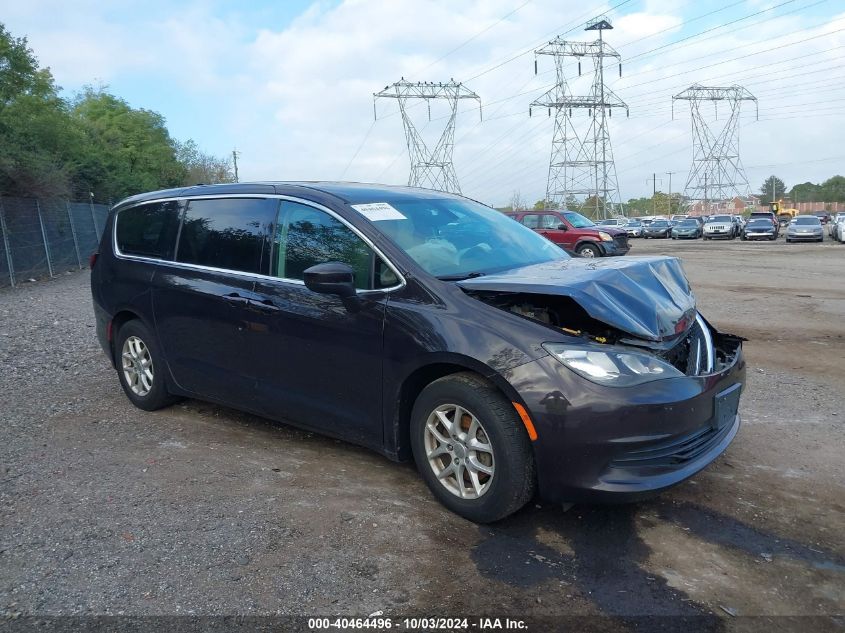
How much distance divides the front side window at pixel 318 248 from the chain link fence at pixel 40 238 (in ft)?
44.8

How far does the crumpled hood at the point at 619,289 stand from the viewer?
3457 millimetres

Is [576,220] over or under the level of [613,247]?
over

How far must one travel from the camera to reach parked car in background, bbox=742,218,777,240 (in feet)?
126

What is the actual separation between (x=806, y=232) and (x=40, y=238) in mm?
33719

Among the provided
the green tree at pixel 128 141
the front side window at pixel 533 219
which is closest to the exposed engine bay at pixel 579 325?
the front side window at pixel 533 219

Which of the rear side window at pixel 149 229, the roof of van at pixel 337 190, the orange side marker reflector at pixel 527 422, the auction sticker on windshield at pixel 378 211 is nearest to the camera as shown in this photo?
the orange side marker reflector at pixel 527 422

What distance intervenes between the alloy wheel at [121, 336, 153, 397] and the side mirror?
2.26m

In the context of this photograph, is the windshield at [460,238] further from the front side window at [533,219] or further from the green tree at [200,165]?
the green tree at [200,165]

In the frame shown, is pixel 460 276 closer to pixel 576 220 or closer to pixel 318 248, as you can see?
pixel 318 248

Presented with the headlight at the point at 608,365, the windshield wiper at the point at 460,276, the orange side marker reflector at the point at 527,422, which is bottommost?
the orange side marker reflector at the point at 527,422

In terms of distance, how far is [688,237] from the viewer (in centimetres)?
4450

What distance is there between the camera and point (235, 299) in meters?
4.52

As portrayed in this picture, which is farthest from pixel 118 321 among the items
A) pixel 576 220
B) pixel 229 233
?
pixel 576 220

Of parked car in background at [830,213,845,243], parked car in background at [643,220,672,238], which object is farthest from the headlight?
parked car in background at [643,220,672,238]
